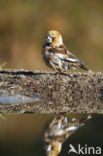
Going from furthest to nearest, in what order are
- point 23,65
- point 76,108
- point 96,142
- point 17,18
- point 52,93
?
point 17,18 < point 23,65 < point 52,93 < point 76,108 < point 96,142

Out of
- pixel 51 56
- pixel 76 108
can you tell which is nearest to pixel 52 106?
pixel 76 108

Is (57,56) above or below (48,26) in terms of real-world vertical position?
above

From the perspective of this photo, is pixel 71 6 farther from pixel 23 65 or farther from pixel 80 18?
pixel 23 65

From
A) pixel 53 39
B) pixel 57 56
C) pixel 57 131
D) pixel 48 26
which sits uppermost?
pixel 53 39

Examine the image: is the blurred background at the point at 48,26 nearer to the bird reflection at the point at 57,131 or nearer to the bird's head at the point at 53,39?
the bird's head at the point at 53,39

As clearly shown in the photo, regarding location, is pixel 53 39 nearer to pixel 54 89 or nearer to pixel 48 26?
pixel 54 89

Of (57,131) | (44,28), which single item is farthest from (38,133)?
(44,28)
